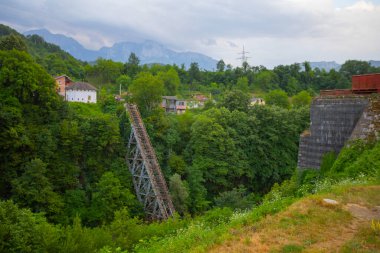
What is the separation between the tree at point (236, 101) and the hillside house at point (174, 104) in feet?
44.6

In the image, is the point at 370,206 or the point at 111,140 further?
the point at 111,140

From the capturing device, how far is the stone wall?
1286 cm

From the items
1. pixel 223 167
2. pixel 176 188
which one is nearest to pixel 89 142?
pixel 176 188

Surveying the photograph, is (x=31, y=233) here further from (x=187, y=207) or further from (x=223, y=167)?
(x=223, y=167)

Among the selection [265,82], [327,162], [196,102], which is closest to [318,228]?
[327,162]

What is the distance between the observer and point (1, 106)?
70.9ft

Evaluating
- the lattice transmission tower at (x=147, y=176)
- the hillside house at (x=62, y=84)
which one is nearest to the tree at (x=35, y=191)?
the lattice transmission tower at (x=147, y=176)

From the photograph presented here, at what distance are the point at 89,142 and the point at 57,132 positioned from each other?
235cm

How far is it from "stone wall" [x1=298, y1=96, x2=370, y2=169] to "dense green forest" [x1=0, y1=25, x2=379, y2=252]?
1532 millimetres

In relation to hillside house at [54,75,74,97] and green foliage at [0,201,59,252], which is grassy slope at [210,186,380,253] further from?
hillside house at [54,75,74,97]

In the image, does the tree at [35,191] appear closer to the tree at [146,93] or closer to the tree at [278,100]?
the tree at [146,93]

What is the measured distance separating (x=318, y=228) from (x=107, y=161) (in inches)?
776

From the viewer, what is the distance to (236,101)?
35.2 metres

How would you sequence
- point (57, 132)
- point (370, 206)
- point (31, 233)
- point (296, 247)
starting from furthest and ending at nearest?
point (57, 132)
point (31, 233)
point (370, 206)
point (296, 247)
